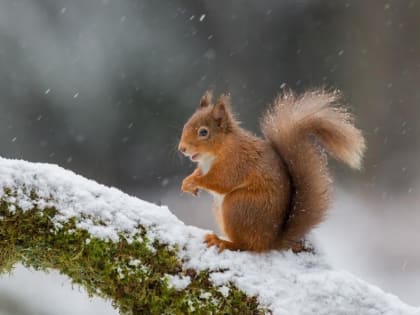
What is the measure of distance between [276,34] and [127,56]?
1.73 meters

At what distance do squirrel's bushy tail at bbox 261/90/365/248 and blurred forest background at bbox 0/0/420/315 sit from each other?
13.7ft

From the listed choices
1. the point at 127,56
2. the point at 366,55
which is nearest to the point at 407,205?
the point at 366,55

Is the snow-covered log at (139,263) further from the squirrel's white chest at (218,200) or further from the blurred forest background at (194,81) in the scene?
the blurred forest background at (194,81)

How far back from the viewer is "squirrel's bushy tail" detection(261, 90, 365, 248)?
2.23m

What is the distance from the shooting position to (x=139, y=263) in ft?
6.05

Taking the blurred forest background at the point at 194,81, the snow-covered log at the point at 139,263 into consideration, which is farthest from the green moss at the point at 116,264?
the blurred forest background at the point at 194,81

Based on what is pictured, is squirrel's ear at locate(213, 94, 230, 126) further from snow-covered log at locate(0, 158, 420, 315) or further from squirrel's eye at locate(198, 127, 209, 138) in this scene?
snow-covered log at locate(0, 158, 420, 315)

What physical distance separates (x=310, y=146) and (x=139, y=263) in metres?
0.80

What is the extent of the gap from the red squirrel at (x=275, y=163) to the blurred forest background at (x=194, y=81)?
4130 millimetres

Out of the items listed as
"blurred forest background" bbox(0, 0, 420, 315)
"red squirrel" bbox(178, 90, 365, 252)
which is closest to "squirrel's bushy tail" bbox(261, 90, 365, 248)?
"red squirrel" bbox(178, 90, 365, 252)

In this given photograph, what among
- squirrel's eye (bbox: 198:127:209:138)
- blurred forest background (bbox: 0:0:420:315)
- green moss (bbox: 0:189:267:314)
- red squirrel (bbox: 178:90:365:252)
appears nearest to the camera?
green moss (bbox: 0:189:267:314)

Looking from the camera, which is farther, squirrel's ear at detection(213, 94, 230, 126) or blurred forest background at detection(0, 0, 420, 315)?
blurred forest background at detection(0, 0, 420, 315)

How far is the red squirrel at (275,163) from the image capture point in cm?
218

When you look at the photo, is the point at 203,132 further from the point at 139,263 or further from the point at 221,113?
the point at 139,263
